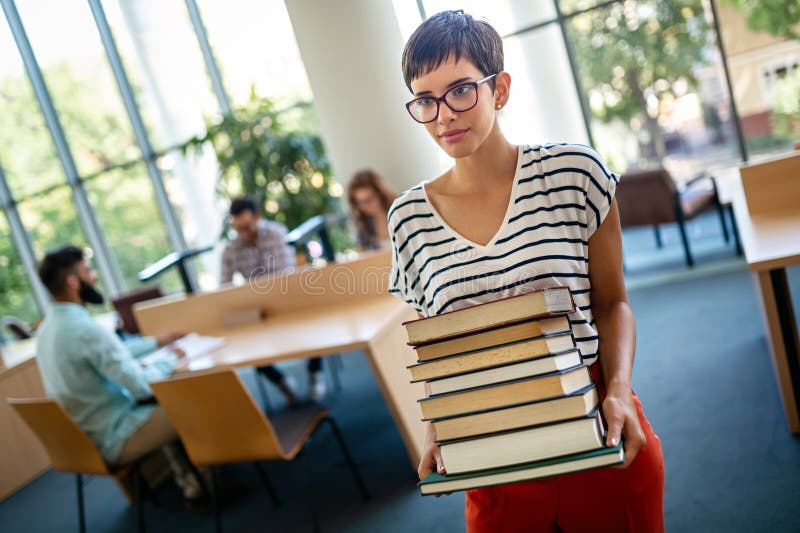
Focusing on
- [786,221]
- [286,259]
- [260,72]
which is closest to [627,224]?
[286,259]

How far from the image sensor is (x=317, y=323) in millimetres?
3291

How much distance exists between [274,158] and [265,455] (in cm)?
386

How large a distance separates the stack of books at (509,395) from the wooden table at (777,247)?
1593mm

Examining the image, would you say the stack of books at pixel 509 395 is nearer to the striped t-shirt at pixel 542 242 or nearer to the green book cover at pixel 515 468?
the green book cover at pixel 515 468

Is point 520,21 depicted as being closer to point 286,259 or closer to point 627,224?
point 627,224

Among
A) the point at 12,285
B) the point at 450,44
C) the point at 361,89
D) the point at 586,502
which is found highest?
the point at 361,89

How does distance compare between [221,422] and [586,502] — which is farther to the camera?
[221,422]

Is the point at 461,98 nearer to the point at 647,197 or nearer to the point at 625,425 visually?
the point at 625,425

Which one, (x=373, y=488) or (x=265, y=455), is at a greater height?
(x=265, y=455)

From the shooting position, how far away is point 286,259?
4633mm

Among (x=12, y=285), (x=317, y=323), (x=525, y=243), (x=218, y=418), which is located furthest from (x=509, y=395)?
(x=12, y=285)

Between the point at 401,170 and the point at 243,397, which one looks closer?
the point at 243,397

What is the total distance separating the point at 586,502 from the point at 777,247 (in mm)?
1594

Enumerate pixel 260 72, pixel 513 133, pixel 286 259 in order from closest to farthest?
1. pixel 286 259
2. pixel 513 133
3. pixel 260 72
